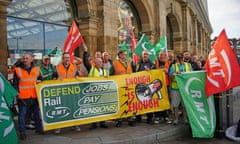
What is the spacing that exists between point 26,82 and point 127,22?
394 inches

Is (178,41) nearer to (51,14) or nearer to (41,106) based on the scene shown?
(51,14)

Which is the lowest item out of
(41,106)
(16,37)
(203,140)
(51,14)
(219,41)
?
(203,140)

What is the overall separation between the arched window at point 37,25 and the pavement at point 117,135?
183 inches

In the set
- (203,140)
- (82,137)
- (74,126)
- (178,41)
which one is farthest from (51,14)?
(178,41)

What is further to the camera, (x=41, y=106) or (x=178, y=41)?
(x=178, y=41)

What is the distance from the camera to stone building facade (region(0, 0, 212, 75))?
404 inches

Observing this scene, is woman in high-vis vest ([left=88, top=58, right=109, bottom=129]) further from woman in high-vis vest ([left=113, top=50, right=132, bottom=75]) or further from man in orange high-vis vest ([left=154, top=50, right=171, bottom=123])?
man in orange high-vis vest ([left=154, top=50, right=171, bottom=123])

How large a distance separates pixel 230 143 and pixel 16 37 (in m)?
7.57

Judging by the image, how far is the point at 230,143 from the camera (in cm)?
522

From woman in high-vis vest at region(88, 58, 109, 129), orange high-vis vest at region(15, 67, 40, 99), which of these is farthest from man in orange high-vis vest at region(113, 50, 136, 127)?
orange high-vis vest at region(15, 67, 40, 99)

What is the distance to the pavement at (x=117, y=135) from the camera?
15.8 feet

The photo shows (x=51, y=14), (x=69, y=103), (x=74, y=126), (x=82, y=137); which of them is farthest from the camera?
(x=51, y=14)

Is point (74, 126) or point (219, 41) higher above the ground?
point (219, 41)

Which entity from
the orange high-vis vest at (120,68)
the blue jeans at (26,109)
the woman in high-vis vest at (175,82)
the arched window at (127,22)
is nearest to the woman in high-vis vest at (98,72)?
the orange high-vis vest at (120,68)
